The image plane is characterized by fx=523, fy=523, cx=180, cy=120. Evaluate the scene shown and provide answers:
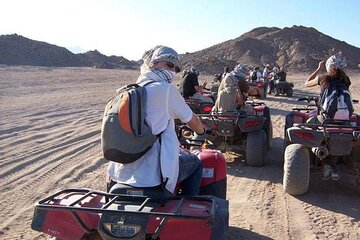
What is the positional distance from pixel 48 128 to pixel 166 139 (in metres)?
7.66

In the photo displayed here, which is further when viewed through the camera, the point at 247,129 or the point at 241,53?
the point at 241,53

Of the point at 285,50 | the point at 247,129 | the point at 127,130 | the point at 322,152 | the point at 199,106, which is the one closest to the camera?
the point at 127,130

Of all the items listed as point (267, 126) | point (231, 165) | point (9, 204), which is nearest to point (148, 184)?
point (9, 204)

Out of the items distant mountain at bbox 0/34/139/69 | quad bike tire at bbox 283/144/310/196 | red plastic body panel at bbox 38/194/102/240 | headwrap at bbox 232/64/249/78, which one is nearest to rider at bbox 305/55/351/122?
quad bike tire at bbox 283/144/310/196

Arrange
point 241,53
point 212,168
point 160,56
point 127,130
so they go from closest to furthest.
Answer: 1. point 127,130
2. point 160,56
3. point 212,168
4. point 241,53

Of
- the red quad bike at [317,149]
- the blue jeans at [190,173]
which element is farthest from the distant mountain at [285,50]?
the blue jeans at [190,173]

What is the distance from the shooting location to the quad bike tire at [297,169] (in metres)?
6.15

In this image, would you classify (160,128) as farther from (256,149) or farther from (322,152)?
(256,149)

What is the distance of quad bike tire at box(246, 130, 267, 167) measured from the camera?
311 inches

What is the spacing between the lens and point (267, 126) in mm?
8891

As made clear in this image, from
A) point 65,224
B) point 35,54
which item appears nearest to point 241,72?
point 65,224

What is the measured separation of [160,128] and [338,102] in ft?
11.8

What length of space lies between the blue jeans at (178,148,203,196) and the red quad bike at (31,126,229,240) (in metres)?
0.43

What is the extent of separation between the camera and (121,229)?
339 cm
